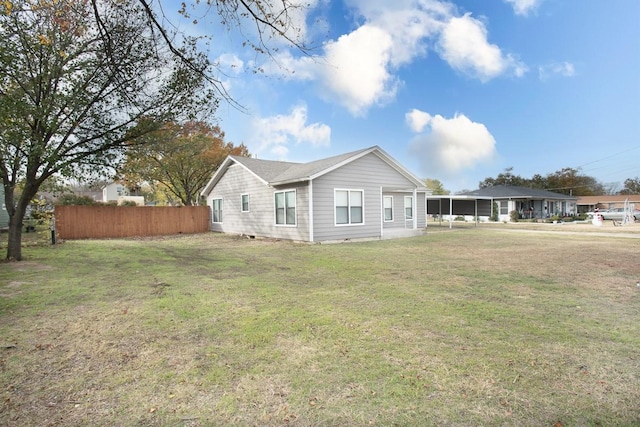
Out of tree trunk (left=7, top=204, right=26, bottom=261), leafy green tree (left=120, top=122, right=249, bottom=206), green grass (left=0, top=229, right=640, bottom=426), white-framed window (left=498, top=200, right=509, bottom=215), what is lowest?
green grass (left=0, top=229, right=640, bottom=426)

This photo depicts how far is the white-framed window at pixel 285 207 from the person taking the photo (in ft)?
49.3

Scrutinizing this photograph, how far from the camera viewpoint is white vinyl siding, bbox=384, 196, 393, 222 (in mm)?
18984

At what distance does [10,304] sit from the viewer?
511 cm

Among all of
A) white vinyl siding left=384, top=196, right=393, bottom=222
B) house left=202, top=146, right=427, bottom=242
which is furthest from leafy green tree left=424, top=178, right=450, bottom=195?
white vinyl siding left=384, top=196, right=393, bottom=222

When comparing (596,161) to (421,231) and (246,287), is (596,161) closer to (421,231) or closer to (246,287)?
(421,231)

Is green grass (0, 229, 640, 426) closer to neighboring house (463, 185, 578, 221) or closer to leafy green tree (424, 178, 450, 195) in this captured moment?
neighboring house (463, 185, 578, 221)

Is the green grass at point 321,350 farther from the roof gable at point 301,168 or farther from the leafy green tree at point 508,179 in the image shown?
the leafy green tree at point 508,179

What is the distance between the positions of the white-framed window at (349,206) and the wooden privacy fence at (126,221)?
11084mm

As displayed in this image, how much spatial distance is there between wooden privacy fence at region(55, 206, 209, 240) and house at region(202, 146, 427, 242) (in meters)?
2.95

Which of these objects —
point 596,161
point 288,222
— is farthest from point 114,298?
point 596,161

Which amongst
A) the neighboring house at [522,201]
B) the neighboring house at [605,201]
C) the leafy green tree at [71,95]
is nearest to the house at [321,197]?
the leafy green tree at [71,95]

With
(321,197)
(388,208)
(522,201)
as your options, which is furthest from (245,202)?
(522,201)

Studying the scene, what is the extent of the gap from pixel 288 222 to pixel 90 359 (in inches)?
475

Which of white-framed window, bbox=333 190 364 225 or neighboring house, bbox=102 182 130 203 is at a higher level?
neighboring house, bbox=102 182 130 203
